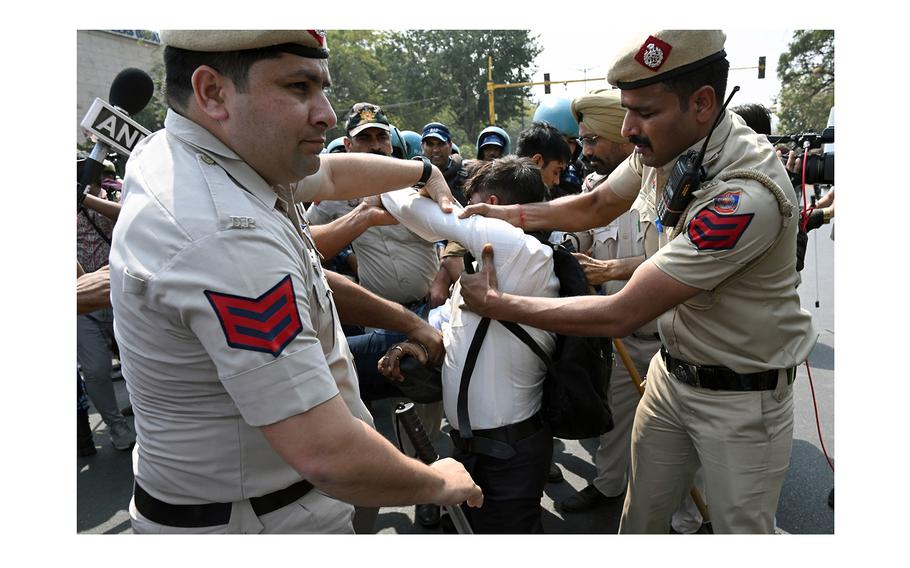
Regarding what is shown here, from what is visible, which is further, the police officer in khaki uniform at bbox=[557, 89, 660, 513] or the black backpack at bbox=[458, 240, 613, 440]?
the police officer in khaki uniform at bbox=[557, 89, 660, 513]

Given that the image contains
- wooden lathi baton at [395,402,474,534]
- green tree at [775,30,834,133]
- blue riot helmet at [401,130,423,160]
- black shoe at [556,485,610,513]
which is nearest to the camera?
wooden lathi baton at [395,402,474,534]

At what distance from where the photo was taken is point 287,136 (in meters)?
1.31

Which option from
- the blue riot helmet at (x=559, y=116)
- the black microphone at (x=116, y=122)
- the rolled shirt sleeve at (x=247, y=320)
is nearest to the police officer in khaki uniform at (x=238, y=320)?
the rolled shirt sleeve at (x=247, y=320)

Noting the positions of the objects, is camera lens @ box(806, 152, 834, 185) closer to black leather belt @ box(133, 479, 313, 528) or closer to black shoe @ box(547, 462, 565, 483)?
black shoe @ box(547, 462, 565, 483)

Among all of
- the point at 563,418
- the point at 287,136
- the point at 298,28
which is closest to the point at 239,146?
the point at 287,136

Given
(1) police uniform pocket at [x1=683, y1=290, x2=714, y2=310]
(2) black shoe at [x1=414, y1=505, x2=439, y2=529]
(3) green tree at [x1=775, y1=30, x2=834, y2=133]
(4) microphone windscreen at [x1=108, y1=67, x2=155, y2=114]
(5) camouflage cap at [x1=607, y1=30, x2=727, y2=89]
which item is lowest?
(2) black shoe at [x1=414, y1=505, x2=439, y2=529]

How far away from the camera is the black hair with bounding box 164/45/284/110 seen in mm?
1247

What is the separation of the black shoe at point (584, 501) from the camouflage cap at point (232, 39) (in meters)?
2.98

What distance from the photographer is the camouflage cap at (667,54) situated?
1863 millimetres

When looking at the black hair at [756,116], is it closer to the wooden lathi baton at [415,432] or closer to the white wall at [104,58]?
the wooden lathi baton at [415,432]

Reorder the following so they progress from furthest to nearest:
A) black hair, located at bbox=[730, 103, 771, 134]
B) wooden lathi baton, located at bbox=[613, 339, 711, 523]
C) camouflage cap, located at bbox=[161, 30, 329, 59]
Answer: black hair, located at bbox=[730, 103, 771, 134]
wooden lathi baton, located at bbox=[613, 339, 711, 523]
camouflage cap, located at bbox=[161, 30, 329, 59]

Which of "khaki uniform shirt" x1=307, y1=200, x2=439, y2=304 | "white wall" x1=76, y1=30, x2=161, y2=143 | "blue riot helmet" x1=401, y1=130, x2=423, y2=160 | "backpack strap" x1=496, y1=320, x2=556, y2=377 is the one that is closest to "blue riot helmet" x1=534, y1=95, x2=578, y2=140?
"khaki uniform shirt" x1=307, y1=200, x2=439, y2=304

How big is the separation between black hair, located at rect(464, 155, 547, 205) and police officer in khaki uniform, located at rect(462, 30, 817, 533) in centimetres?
39

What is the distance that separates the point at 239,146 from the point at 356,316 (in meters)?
1.03
